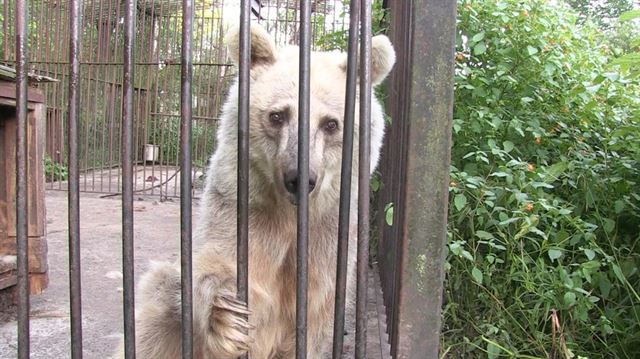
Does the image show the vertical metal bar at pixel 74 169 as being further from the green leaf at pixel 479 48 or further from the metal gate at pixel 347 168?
the green leaf at pixel 479 48

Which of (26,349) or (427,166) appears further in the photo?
(26,349)

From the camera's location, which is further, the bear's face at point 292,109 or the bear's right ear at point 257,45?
the bear's right ear at point 257,45

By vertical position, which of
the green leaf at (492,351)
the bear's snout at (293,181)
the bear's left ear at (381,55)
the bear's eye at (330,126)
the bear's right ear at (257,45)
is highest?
the bear's right ear at (257,45)

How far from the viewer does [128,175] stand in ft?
5.05

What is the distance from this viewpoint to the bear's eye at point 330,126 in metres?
2.46

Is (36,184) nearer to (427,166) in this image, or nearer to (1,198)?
(1,198)

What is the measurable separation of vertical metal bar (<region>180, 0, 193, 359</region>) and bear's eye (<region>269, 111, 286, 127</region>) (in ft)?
2.98

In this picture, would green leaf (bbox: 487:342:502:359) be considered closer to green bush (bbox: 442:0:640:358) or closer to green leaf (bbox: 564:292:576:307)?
green bush (bbox: 442:0:640:358)

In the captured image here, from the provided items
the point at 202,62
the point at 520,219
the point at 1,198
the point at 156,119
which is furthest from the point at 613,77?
the point at 156,119

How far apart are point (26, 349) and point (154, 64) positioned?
24.5 ft

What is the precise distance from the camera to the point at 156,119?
9.41 meters

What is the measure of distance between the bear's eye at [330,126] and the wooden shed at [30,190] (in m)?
2.17

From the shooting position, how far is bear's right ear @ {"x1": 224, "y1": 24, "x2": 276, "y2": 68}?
2.45m

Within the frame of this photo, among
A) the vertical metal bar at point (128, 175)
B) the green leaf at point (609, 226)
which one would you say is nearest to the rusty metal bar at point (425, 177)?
the vertical metal bar at point (128, 175)
